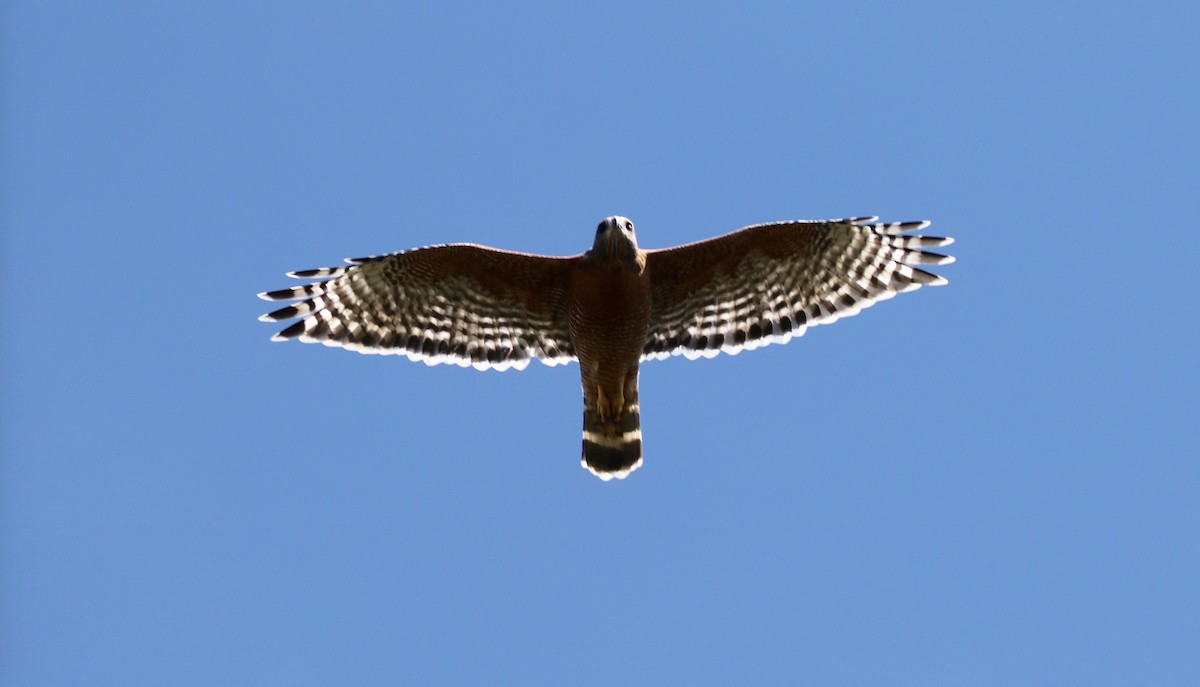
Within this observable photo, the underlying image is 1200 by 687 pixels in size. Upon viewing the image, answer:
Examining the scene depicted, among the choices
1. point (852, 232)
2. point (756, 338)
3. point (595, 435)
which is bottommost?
point (595, 435)

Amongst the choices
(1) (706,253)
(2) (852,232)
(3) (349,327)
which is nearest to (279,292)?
(3) (349,327)

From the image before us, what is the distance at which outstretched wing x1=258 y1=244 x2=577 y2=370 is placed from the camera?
528 inches

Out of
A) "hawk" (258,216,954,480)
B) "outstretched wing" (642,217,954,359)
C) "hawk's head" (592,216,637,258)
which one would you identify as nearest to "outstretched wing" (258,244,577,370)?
"hawk" (258,216,954,480)

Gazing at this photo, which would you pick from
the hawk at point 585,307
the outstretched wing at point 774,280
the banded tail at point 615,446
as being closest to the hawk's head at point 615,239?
the hawk at point 585,307

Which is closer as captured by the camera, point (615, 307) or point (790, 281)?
point (615, 307)

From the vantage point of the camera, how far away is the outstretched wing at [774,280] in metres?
13.5

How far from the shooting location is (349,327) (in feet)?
44.7

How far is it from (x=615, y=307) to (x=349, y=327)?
8.32 ft

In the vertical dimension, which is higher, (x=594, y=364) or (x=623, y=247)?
(x=623, y=247)

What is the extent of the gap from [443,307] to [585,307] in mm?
1562

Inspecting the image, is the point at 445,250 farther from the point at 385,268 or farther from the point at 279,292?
the point at 279,292

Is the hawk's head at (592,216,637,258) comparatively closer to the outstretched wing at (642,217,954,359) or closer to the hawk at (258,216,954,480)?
the hawk at (258,216,954,480)

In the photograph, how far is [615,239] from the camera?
41.4 feet

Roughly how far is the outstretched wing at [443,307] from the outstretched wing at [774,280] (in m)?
1.00
